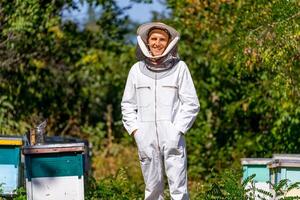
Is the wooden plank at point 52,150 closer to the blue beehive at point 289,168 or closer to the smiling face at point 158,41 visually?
the smiling face at point 158,41

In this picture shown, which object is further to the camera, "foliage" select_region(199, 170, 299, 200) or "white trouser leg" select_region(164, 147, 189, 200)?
"foliage" select_region(199, 170, 299, 200)

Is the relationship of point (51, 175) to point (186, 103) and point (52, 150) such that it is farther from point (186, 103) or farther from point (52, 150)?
point (186, 103)

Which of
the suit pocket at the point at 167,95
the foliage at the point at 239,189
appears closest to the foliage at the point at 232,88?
the foliage at the point at 239,189

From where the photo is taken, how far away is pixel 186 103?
8344mm

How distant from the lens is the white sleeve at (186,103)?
325 inches

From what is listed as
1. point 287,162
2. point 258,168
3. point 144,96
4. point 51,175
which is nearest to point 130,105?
point 144,96

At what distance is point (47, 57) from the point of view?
16344 millimetres

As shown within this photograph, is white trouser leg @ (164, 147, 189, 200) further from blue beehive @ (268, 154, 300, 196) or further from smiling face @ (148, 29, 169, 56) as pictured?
blue beehive @ (268, 154, 300, 196)

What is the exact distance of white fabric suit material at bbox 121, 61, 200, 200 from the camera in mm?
8203

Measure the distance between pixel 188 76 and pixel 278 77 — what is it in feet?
10.6

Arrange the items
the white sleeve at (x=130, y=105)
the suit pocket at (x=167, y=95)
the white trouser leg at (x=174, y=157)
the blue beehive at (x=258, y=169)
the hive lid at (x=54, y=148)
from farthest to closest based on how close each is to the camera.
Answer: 1. the blue beehive at (x=258, y=169)
2. the hive lid at (x=54, y=148)
3. the white sleeve at (x=130, y=105)
4. the suit pocket at (x=167, y=95)
5. the white trouser leg at (x=174, y=157)

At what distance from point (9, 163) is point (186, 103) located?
2568 mm

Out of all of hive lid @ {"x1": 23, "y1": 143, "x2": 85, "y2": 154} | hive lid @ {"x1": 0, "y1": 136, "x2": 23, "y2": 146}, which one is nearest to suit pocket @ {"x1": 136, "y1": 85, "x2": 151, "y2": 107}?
hive lid @ {"x1": 23, "y1": 143, "x2": 85, "y2": 154}

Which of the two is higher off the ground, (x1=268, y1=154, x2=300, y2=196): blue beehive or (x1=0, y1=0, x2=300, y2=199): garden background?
(x1=0, y1=0, x2=300, y2=199): garden background
